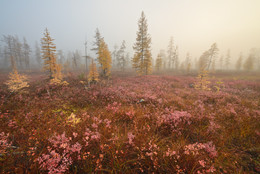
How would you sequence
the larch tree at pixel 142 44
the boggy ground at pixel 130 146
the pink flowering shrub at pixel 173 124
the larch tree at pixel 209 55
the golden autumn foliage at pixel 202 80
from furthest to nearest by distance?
the larch tree at pixel 209 55
the larch tree at pixel 142 44
the golden autumn foliage at pixel 202 80
the pink flowering shrub at pixel 173 124
the boggy ground at pixel 130 146

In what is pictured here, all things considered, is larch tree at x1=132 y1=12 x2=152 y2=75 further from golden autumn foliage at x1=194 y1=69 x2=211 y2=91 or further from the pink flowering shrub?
the pink flowering shrub

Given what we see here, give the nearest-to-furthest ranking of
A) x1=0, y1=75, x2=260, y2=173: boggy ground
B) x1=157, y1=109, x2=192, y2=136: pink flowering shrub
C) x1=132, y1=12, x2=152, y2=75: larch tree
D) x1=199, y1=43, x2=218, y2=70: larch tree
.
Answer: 1. x1=0, y1=75, x2=260, y2=173: boggy ground
2. x1=157, y1=109, x2=192, y2=136: pink flowering shrub
3. x1=132, y1=12, x2=152, y2=75: larch tree
4. x1=199, y1=43, x2=218, y2=70: larch tree

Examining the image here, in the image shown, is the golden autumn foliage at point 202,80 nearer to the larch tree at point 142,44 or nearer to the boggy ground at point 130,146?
the boggy ground at point 130,146

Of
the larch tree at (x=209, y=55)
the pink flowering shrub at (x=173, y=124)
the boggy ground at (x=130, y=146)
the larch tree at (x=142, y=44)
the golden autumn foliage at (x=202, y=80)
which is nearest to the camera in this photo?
the boggy ground at (x=130, y=146)

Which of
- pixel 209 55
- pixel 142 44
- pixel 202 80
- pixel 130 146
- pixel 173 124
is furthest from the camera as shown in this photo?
pixel 209 55

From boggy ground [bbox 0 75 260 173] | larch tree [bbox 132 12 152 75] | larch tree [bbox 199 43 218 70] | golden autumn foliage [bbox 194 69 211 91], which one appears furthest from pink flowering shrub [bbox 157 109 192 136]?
larch tree [bbox 199 43 218 70]

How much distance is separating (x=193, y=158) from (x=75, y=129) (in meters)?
2.93

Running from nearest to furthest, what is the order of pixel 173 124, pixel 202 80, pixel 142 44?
pixel 173 124, pixel 202 80, pixel 142 44

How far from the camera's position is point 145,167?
1.80 metres

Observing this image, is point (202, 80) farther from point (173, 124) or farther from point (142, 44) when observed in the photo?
point (142, 44)

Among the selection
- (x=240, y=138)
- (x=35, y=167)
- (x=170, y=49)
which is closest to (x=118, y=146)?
(x=35, y=167)

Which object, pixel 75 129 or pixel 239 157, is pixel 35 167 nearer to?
pixel 75 129

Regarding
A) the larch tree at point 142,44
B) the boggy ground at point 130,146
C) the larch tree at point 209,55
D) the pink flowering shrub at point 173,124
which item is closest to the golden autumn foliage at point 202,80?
the boggy ground at point 130,146

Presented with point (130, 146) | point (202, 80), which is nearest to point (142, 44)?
point (202, 80)
